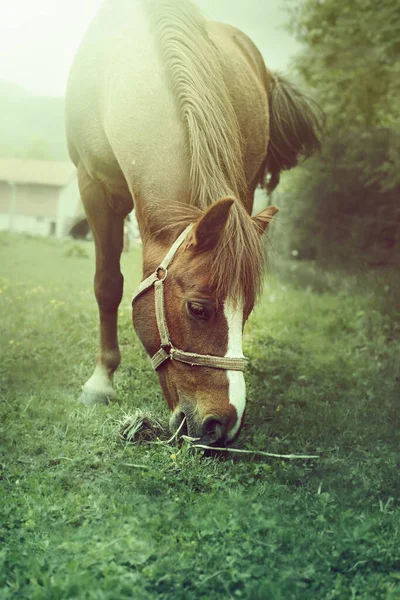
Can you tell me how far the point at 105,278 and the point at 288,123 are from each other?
207 centimetres

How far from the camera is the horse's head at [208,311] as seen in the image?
8.34ft

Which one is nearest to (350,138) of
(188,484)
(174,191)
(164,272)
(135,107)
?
(135,107)

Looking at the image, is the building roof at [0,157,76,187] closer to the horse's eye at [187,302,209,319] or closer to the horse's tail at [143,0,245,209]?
the horse's tail at [143,0,245,209]

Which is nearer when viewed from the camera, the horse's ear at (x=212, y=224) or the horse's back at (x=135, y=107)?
the horse's ear at (x=212, y=224)

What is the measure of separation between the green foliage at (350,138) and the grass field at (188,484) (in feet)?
7.51

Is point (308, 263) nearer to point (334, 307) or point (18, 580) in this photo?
point (334, 307)

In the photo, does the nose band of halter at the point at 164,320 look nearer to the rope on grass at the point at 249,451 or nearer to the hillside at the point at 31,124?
the rope on grass at the point at 249,451

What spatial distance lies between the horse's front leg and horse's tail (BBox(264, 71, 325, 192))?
175 cm

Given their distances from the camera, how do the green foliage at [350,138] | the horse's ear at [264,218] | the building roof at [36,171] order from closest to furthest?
the horse's ear at [264,218] → the building roof at [36,171] → the green foliage at [350,138]

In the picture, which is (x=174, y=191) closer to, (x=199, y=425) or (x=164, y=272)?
(x=164, y=272)

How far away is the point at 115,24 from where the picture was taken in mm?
3533

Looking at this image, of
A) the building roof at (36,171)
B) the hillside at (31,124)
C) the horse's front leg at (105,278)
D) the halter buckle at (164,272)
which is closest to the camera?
the halter buckle at (164,272)

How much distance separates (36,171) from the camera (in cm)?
534

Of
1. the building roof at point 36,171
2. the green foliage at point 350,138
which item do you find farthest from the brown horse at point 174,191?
the green foliage at point 350,138
